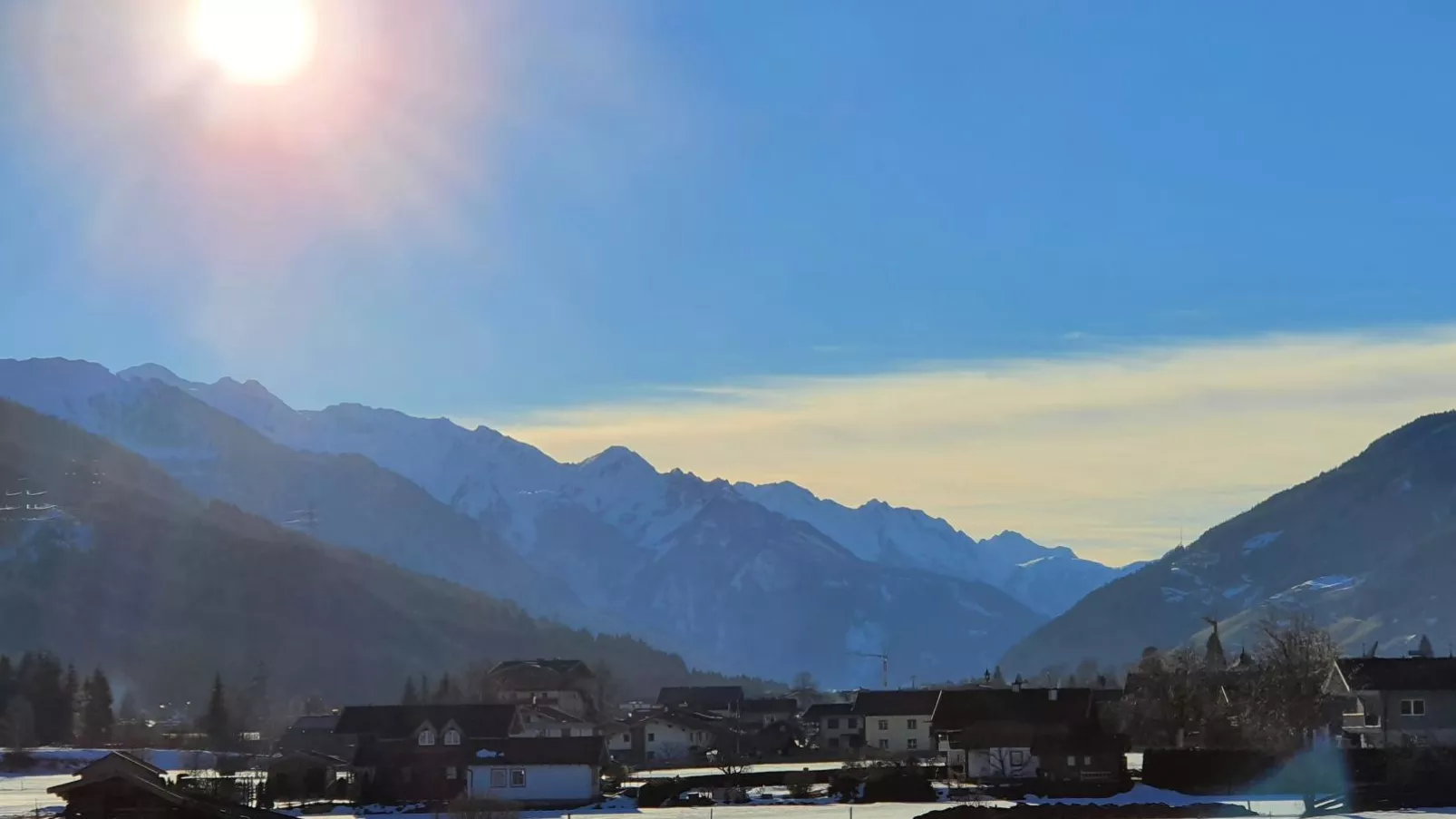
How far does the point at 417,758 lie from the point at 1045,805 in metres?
42.8

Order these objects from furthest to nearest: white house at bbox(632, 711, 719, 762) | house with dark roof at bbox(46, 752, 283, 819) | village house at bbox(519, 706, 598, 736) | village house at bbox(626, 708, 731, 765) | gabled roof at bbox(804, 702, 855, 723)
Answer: gabled roof at bbox(804, 702, 855, 723)
white house at bbox(632, 711, 719, 762)
village house at bbox(626, 708, 731, 765)
village house at bbox(519, 706, 598, 736)
house with dark roof at bbox(46, 752, 283, 819)

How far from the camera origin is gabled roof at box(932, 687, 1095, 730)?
128250 millimetres

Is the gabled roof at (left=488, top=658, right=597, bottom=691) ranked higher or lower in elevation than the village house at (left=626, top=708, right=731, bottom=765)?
higher

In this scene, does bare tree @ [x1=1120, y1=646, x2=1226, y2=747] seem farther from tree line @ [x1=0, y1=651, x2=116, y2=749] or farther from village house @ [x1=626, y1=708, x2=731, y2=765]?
tree line @ [x1=0, y1=651, x2=116, y2=749]

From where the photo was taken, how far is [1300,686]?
123562 mm

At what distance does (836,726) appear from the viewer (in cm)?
18388

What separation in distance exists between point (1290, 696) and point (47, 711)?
126 metres

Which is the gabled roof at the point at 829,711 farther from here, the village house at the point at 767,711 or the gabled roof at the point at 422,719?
the gabled roof at the point at 422,719

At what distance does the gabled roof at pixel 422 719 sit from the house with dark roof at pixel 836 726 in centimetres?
5170

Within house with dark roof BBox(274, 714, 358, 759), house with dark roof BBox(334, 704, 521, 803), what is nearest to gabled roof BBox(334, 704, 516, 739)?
house with dark roof BBox(334, 704, 521, 803)

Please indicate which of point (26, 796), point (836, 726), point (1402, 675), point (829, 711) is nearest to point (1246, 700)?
point (1402, 675)

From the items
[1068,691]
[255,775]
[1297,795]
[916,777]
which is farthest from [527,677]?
[1297,795]

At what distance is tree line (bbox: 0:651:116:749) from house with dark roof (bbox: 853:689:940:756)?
79.0 meters

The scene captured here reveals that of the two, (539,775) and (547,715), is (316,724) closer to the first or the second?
(547,715)
